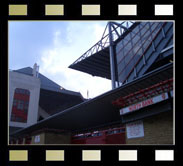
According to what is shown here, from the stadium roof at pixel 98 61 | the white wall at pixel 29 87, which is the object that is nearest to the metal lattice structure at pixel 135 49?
the stadium roof at pixel 98 61

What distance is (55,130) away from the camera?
16.6 meters

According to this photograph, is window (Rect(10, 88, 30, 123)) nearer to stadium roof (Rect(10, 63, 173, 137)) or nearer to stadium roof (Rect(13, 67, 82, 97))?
stadium roof (Rect(13, 67, 82, 97))

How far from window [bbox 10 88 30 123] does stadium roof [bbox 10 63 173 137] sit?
2033 centimetres

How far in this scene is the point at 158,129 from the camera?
26.5ft

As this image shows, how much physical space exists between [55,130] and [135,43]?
10154mm

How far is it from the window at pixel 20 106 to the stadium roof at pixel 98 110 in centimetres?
2033

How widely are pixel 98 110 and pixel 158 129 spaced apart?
14.1 feet

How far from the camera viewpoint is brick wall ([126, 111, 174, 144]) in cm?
774

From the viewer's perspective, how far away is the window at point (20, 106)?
38.0 m

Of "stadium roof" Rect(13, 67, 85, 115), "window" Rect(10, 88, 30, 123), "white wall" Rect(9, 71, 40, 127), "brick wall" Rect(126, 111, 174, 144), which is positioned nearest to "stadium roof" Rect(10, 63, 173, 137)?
"brick wall" Rect(126, 111, 174, 144)

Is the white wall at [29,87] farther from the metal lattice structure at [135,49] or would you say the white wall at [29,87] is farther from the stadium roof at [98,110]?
the stadium roof at [98,110]

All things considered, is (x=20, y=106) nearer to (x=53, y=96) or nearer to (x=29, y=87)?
(x=29, y=87)

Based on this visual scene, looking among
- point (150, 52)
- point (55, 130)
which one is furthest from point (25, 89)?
point (150, 52)

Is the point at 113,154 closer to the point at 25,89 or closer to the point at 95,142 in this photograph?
the point at 95,142
